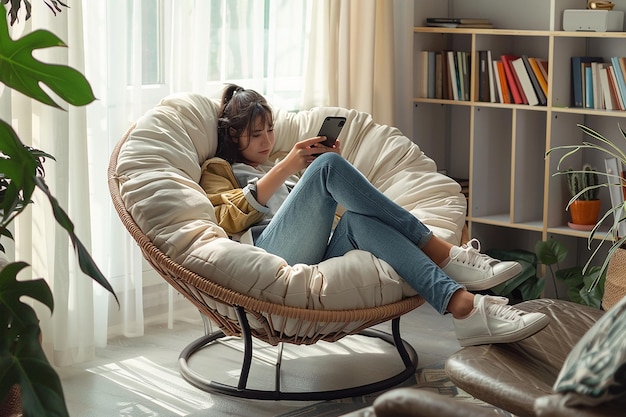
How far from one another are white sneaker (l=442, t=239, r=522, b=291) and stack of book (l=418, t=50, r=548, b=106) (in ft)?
4.06

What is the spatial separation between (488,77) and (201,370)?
73.5 inches

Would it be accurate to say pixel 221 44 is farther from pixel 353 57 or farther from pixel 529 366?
pixel 529 366

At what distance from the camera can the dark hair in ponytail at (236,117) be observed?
3139 mm

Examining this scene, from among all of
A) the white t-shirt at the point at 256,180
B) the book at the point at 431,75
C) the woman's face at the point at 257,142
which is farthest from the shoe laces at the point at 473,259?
the book at the point at 431,75

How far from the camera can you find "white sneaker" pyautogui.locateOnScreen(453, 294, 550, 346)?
7.57 ft

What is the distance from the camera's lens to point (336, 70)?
405 centimetres

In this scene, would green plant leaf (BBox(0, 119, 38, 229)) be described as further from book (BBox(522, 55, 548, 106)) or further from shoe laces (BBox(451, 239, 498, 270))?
book (BBox(522, 55, 548, 106))

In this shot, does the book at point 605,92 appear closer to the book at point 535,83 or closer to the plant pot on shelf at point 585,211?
the book at point 535,83

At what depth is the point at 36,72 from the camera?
148 cm

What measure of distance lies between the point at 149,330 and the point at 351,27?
1.61 m

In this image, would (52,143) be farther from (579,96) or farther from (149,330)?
(579,96)

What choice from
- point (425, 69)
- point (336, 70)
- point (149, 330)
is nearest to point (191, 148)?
point (149, 330)

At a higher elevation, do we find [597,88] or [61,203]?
[597,88]

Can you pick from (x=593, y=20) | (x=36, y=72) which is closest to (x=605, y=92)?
(x=593, y=20)
